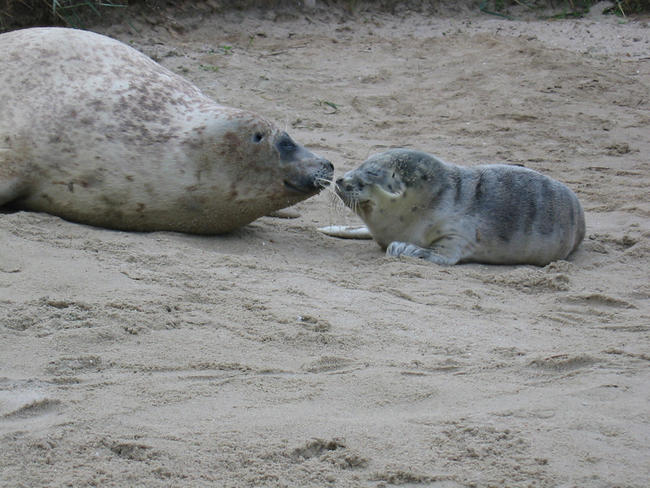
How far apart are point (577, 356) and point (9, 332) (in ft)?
5.77

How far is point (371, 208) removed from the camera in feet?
15.8

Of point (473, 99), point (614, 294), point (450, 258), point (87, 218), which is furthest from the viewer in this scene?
point (473, 99)

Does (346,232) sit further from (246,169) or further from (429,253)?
(246,169)

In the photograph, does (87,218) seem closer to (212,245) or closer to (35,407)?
(212,245)

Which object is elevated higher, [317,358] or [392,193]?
[392,193]

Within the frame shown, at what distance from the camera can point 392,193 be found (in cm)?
476

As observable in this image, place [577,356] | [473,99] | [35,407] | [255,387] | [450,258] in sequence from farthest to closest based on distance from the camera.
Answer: [473,99], [450,258], [577,356], [255,387], [35,407]

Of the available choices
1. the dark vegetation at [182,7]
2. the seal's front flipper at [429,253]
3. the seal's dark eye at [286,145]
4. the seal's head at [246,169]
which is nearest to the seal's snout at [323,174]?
the seal's head at [246,169]

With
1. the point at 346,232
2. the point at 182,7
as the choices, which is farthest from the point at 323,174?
the point at 182,7

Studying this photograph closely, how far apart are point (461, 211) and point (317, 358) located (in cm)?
203

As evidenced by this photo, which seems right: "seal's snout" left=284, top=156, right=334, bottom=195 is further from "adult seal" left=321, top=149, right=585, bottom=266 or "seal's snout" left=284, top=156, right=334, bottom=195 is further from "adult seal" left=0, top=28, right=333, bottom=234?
"adult seal" left=321, top=149, right=585, bottom=266

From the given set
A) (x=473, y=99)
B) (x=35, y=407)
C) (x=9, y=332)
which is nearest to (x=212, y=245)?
(x=9, y=332)

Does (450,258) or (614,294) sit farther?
(450,258)

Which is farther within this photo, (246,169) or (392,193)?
(392,193)
